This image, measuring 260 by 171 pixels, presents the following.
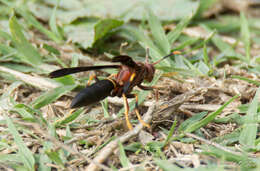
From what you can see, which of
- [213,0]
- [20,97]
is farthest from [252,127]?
[213,0]

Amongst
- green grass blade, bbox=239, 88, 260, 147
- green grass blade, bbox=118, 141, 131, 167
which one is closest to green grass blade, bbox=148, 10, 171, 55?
green grass blade, bbox=239, 88, 260, 147

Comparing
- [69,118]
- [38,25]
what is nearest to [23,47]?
[38,25]

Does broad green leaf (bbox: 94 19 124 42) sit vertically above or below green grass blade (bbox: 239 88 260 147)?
above

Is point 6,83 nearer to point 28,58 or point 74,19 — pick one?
point 28,58

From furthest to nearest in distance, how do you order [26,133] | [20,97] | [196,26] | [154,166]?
1. [196,26]
2. [20,97]
3. [26,133]
4. [154,166]

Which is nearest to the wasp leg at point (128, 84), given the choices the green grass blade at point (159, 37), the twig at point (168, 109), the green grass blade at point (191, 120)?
the twig at point (168, 109)

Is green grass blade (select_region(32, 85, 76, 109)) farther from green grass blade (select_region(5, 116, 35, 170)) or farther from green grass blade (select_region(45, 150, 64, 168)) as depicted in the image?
green grass blade (select_region(45, 150, 64, 168))
